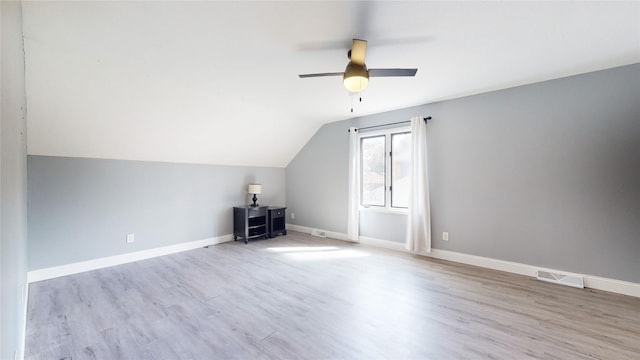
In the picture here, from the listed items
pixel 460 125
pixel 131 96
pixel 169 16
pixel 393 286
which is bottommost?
pixel 393 286

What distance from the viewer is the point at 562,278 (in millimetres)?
2922

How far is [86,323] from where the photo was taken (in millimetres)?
2131

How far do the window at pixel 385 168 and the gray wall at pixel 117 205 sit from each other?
2.68 meters

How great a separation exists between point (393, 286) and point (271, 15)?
2943mm

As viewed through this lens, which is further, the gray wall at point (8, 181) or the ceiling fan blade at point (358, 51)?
the ceiling fan blade at point (358, 51)

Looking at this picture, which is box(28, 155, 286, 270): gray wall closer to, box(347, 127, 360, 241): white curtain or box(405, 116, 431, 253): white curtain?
box(347, 127, 360, 241): white curtain

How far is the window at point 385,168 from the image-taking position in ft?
14.1

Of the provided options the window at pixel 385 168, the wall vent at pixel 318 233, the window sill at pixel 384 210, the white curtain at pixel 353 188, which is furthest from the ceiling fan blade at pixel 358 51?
the wall vent at pixel 318 233

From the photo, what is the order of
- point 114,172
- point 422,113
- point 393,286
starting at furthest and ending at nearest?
point 422,113
point 114,172
point 393,286

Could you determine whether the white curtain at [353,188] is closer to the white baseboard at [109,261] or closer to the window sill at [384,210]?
the window sill at [384,210]

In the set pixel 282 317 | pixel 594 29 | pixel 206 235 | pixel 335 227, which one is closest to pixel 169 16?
pixel 282 317

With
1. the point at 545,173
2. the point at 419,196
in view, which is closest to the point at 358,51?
the point at 419,196

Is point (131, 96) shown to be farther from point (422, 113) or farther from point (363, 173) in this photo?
point (422, 113)

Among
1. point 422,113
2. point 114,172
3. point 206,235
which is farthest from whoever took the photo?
point 206,235
